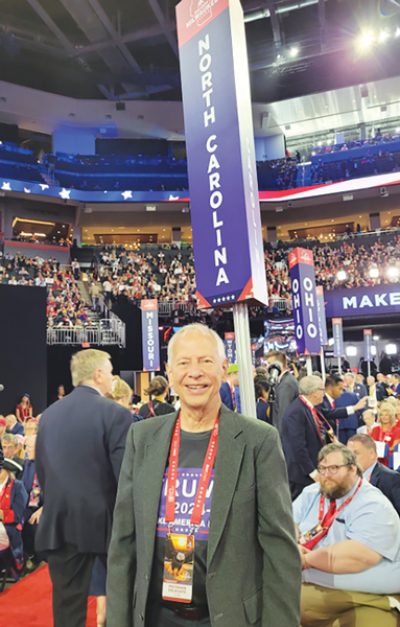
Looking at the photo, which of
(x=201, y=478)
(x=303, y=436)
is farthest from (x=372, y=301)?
(x=201, y=478)

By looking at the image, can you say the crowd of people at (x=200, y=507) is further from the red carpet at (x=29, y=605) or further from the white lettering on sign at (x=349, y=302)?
the white lettering on sign at (x=349, y=302)

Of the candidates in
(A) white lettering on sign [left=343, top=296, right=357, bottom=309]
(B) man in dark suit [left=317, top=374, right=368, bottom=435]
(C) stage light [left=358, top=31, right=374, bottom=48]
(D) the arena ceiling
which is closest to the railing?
(A) white lettering on sign [left=343, top=296, right=357, bottom=309]

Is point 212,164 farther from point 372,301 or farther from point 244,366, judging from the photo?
point 372,301

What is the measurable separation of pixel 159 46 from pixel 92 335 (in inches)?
750

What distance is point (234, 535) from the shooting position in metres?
1.40

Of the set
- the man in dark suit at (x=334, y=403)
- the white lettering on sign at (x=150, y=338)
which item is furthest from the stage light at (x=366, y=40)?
the man in dark suit at (x=334, y=403)

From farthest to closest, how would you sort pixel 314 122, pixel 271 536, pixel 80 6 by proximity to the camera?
pixel 314 122 → pixel 80 6 → pixel 271 536

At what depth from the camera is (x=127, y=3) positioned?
2395 cm

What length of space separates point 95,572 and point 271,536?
5.54 ft

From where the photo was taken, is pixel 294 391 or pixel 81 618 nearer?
pixel 81 618

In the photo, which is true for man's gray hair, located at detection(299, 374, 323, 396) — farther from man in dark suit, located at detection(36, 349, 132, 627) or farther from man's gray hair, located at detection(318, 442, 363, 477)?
man in dark suit, located at detection(36, 349, 132, 627)

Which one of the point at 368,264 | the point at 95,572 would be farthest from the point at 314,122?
the point at 95,572

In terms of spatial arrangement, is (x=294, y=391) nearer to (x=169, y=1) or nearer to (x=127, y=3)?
(x=169, y=1)

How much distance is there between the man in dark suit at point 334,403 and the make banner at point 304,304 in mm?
577
